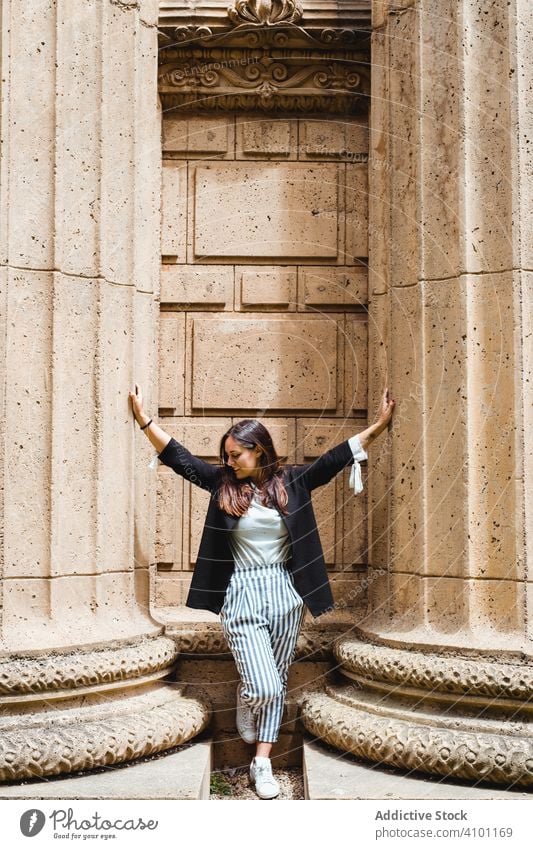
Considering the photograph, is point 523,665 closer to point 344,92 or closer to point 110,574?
point 110,574

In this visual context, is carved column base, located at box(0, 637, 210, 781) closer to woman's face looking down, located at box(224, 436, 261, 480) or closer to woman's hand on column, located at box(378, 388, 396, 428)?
woman's face looking down, located at box(224, 436, 261, 480)

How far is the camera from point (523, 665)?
482 centimetres

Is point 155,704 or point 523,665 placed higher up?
point 523,665

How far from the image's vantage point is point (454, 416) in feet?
16.9

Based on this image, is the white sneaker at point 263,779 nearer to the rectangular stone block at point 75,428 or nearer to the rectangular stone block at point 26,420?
the rectangular stone block at point 75,428

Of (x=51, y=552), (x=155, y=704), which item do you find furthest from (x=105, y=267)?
(x=155, y=704)

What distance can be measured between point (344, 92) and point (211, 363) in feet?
6.48

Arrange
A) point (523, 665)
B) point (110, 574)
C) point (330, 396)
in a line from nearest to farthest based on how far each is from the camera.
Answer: point (523, 665) → point (110, 574) → point (330, 396)

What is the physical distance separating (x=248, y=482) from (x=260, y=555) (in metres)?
0.42

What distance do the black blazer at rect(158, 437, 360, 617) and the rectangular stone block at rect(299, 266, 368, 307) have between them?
1252 mm

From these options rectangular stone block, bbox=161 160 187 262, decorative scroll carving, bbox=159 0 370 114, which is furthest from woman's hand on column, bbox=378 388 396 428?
decorative scroll carving, bbox=159 0 370 114

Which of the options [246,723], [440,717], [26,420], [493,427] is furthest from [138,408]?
[440,717]

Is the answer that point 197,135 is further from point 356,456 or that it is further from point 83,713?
point 83,713

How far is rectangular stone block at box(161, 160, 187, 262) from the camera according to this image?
20.3 feet
